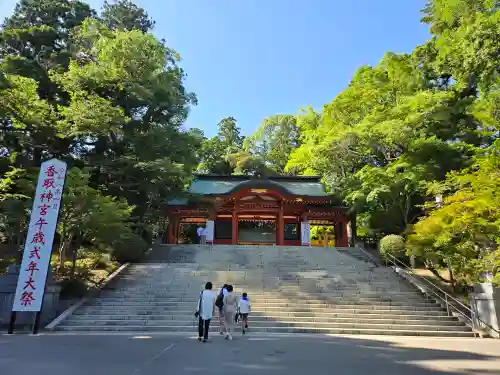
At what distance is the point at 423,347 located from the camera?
7.57m

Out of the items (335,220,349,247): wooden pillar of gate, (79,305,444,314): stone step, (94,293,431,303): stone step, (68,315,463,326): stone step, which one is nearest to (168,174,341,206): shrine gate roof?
(335,220,349,247): wooden pillar of gate

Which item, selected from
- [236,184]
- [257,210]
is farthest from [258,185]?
[236,184]

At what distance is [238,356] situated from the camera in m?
6.15

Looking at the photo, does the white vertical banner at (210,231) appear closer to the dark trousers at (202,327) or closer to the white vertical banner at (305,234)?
the white vertical banner at (305,234)

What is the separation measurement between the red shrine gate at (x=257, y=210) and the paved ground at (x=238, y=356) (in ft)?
43.0

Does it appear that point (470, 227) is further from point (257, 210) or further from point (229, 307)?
point (257, 210)

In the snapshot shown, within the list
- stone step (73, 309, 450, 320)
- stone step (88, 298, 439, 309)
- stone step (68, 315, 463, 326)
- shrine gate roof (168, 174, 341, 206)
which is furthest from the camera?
shrine gate roof (168, 174, 341, 206)

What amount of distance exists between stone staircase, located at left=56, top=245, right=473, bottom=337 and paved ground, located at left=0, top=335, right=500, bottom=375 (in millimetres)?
1874

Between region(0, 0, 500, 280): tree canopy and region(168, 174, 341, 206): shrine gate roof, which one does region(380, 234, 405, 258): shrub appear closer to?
region(0, 0, 500, 280): tree canopy

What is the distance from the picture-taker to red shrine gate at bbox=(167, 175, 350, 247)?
2228 centimetres

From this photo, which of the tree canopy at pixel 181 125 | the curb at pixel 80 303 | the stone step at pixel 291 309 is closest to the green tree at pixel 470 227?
the tree canopy at pixel 181 125

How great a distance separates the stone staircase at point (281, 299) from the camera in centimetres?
1031

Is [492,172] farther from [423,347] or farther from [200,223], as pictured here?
[200,223]

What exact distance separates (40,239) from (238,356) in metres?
6.08
